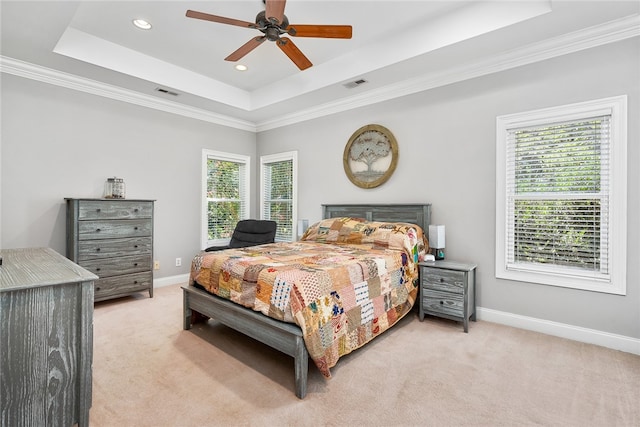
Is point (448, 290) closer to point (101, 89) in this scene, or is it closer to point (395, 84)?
point (395, 84)

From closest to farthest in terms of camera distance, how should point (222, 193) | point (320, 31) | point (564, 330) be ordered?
point (320, 31)
point (564, 330)
point (222, 193)

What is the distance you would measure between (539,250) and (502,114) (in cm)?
136

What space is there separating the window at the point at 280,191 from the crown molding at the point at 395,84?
596 millimetres

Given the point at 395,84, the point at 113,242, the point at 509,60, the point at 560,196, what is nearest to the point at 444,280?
the point at 560,196

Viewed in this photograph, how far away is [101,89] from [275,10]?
2864 millimetres

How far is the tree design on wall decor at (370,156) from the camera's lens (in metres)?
3.97

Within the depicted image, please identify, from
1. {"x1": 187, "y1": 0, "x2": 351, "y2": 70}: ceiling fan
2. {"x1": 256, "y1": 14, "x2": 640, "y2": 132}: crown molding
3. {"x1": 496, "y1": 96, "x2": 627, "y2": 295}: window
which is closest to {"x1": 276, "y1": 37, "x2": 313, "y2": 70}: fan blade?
{"x1": 187, "y1": 0, "x2": 351, "y2": 70}: ceiling fan

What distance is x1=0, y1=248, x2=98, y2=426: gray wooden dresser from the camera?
1.26 m

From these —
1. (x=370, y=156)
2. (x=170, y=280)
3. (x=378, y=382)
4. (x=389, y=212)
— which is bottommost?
(x=378, y=382)

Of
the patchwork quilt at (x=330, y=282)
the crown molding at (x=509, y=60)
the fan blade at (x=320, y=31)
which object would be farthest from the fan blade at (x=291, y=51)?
the patchwork quilt at (x=330, y=282)

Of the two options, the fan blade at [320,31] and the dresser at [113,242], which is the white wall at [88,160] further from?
the fan blade at [320,31]

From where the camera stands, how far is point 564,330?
2781mm

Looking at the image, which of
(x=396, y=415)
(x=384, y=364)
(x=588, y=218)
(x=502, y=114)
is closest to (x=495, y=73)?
(x=502, y=114)

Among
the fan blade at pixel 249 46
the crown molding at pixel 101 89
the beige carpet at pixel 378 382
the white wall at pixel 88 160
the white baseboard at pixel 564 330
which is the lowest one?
the beige carpet at pixel 378 382
